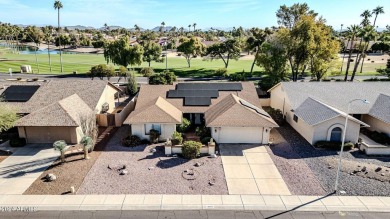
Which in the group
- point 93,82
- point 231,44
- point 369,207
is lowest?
point 369,207

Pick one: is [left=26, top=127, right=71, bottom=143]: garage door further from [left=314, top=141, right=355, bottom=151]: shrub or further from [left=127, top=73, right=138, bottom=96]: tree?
[left=314, top=141, right=355, bottom=151]: shrub

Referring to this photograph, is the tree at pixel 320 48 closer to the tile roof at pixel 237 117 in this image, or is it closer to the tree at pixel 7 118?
the tile roof at pixel 237 117

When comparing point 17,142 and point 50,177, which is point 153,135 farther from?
point 17,142

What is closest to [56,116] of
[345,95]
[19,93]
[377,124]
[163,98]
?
[19,93]

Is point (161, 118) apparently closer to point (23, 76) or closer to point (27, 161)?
point (27, 161)

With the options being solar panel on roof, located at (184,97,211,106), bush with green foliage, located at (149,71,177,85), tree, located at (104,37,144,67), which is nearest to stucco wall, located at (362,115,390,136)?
solar panel on roof, located at (184,97,211,106)

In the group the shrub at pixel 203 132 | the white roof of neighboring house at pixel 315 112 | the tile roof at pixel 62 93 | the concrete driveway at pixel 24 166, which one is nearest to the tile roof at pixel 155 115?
the shrub at pixel 203 132

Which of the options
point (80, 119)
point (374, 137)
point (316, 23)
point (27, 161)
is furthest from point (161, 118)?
point (316, 23)
